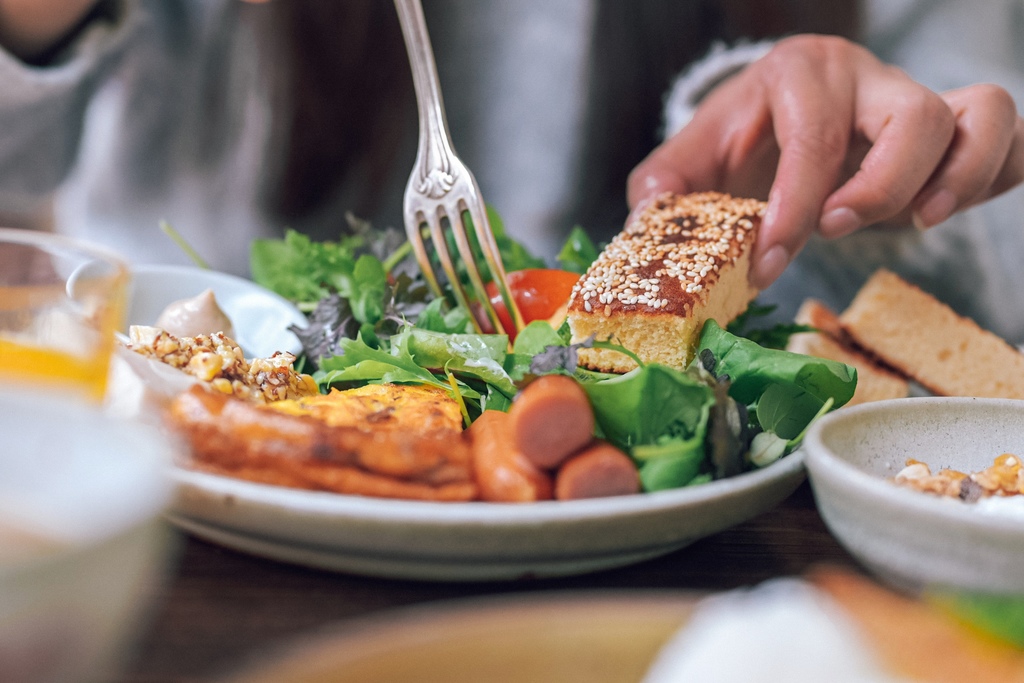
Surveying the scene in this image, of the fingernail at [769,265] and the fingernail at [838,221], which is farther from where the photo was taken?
the fingernail at [838,221]

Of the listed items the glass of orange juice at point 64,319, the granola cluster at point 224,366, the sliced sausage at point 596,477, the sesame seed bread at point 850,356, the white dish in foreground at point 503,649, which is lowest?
the sesame seed bread at point 850,356

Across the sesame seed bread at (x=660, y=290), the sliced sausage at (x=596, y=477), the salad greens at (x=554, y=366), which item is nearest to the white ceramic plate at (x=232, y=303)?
the salad greens at (x=554, y=366)

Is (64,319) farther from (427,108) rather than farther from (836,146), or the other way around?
(836,146)

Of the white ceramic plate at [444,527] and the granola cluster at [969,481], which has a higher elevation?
the white ceramic plate at [444,527]

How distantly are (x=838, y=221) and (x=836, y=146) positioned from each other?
0.52ft

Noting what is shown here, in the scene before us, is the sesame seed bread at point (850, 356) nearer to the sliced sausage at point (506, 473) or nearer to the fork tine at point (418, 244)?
the fork tine at point (418, 244)

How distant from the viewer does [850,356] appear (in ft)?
5.82

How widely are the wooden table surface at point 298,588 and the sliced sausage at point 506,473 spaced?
0.09 m

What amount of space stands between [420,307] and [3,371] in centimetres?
87

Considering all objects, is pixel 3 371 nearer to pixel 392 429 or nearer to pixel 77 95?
pixel 392 429

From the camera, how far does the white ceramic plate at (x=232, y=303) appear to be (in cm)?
158

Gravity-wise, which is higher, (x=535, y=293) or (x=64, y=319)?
(x=64, y=319)

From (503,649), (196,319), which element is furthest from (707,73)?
(503,649)

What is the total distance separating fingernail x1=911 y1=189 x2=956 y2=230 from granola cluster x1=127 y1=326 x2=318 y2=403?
1.34 meters
